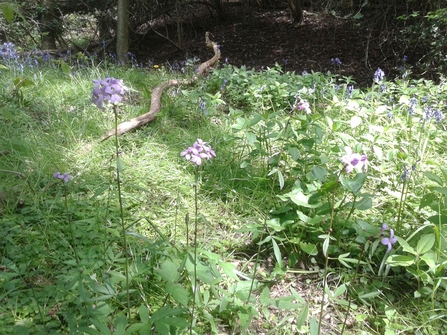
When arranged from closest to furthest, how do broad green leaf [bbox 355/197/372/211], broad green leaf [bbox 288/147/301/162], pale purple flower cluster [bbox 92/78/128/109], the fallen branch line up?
pale purple flower cluster [bbox 92/78/128/109], broad green leaf [bbox 355/197/372/211], broad green leaf [bbox 288/147/301/162], the fallen branch

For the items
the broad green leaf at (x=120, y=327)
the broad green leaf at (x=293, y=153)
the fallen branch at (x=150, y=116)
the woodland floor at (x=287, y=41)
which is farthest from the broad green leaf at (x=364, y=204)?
the woodland floor at (x=287, y=41)

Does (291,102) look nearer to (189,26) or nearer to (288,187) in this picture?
(288,187)

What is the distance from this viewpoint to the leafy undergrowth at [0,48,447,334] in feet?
3.92

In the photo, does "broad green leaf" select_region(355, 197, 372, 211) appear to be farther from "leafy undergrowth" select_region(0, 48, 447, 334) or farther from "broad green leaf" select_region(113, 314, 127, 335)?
"broad green leaf" select_region(113, 314, 127, 335)

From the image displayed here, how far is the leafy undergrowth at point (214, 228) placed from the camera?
3.92 ft

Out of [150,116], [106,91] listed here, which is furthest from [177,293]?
[150,116]

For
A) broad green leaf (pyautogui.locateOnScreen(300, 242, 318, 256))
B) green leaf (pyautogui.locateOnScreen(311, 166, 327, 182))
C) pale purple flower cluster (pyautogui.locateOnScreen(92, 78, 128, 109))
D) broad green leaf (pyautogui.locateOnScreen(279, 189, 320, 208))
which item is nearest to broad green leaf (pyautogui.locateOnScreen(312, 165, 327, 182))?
green leaf (pyautogui.locateOnScreen(311, 166, 327, 182))

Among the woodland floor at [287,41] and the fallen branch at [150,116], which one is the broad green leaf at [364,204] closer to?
the fallen branch at [150,116]

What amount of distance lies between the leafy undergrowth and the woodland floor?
3.03 metres

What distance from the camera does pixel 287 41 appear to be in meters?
7.02

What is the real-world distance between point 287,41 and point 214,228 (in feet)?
19.9

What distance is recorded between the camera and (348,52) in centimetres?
605

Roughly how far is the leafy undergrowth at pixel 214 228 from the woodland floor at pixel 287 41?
3.03 m

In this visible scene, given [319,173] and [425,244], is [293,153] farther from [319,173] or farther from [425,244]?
[425,244]
